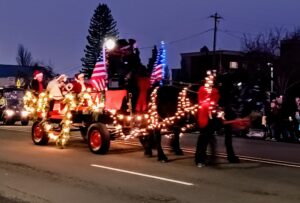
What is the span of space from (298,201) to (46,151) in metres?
8.18

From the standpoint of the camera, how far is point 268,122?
Answer: 75.0 ft

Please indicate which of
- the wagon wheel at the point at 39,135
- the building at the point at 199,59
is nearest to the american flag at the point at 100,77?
the wagon wheel at the point at 39,135

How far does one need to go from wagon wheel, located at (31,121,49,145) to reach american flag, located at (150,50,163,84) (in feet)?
12.2

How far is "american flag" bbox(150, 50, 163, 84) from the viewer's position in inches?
602

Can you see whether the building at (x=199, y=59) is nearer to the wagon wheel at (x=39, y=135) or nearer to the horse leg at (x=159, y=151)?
the wagon wheel at (x=39, y=135)

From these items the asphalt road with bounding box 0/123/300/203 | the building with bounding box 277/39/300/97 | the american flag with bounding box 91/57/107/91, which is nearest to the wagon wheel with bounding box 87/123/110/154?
the asphalt road with bounding box 0/123/300/203

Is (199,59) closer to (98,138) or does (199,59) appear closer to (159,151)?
(98,138)

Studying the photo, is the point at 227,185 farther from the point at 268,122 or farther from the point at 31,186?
the point at 268,122

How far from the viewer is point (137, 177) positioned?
11312mm

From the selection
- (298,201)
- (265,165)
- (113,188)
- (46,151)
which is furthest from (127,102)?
(298,201)

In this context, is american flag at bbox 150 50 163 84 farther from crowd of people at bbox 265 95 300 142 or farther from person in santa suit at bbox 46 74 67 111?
crowd of people at bbox 265 95 300 142

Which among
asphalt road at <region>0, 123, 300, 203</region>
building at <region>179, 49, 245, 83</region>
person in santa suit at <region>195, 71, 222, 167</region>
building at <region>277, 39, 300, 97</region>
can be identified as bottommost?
asphalt road at <region>0, 123, 300, 203</region>

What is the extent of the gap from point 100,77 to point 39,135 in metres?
2.69

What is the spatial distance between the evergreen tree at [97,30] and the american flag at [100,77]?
59.9m
